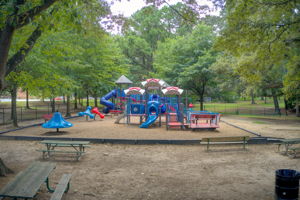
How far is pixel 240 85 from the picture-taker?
27109 mm

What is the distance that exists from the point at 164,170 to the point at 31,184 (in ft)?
13.2

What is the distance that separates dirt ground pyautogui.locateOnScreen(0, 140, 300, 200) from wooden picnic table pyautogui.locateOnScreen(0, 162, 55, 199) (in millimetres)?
514

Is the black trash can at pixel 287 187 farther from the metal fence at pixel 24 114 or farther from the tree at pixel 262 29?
the metal fence at pixel 24 114

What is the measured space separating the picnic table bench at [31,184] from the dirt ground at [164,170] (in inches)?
20.1

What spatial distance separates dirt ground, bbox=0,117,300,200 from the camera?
5.96m

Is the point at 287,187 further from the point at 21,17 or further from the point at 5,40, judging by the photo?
the point at 5,40

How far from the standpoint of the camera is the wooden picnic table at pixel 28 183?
4.37m

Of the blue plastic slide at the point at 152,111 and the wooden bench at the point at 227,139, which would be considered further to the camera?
the blue plastic slide at the point at 152,111

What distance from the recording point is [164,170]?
25.7 feet

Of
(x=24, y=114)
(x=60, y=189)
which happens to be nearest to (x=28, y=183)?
(x=60, y=189)

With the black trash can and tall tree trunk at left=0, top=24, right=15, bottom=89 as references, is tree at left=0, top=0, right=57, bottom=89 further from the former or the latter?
the black trash can

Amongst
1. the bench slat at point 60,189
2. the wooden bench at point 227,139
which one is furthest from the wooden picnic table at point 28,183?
the wooden bench at point 227,139

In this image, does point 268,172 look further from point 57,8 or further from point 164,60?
point 164,60

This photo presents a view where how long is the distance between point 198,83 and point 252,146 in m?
18.2
